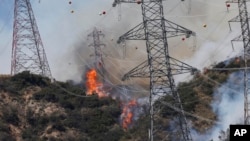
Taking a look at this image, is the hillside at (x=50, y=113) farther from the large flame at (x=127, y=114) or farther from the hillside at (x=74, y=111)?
the large flame at (x=127, y=114)

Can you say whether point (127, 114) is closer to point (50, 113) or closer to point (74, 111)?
point (74, 111)

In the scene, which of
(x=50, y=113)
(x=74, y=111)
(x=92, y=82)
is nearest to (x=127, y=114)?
(x=74, y=111)

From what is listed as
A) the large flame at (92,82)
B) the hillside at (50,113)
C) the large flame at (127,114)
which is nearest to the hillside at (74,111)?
the hillside at (50,113)

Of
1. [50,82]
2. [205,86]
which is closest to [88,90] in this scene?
[50,82]

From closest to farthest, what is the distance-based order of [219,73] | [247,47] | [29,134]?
[247,47] < [29,134] < [219,73]

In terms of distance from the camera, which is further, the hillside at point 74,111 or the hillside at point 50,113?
the hillside at point 50,113

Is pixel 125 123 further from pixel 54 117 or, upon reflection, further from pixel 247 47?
pixel 247 47
